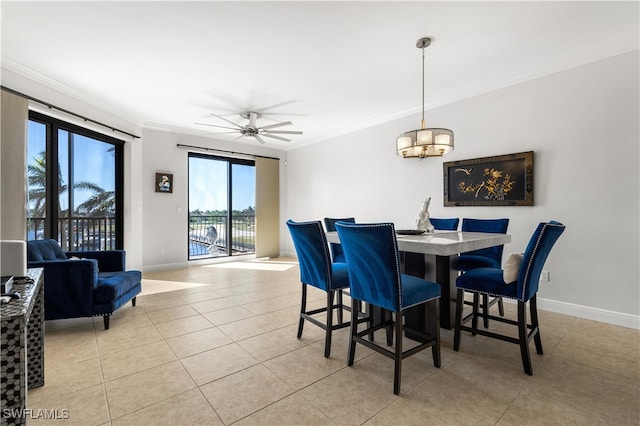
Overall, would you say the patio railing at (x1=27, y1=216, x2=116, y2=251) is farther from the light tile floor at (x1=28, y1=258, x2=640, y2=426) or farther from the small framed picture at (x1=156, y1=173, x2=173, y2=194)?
the light tile floor at (x1=28, y1=258, x2=640, y2=426)

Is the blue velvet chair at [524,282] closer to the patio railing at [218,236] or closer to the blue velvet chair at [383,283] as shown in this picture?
the blue velvet chair at [383,283]

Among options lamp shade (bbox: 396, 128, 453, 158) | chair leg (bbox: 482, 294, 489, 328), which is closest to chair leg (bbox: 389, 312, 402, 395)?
chair leg (bbox: 482, 294, 489, 328)

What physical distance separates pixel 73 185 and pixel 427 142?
4.52 m

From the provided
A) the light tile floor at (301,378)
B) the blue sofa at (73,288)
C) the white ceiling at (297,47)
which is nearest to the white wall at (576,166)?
the white ceiling at (297,47)

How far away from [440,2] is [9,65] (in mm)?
4134

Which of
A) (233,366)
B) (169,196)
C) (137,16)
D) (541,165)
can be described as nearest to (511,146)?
(541,165)

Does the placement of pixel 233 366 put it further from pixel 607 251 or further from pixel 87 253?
pixel 607 251

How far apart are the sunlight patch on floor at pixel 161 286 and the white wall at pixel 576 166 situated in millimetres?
3744

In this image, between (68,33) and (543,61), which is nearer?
(68,33)

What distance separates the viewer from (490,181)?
3.58 metres

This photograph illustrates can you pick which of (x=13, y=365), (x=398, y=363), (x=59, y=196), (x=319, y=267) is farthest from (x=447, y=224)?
(x=59, y=196)

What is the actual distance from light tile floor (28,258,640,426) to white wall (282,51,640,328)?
46 centimetres

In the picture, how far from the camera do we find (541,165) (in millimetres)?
3215

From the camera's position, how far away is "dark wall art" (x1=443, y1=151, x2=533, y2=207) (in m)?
3.31
